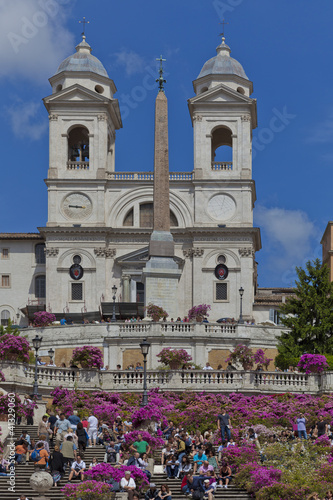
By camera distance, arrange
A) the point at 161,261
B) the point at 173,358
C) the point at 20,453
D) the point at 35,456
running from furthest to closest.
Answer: the point at 161,261, the point at 173,358, the point at 20,453, the point at 35,456

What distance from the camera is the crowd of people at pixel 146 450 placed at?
34750 mm

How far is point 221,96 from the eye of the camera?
324 feet

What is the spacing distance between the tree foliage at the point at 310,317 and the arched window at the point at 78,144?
3618 cm

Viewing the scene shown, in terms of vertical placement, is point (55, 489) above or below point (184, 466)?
below

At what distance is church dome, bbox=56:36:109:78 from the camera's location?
100 m

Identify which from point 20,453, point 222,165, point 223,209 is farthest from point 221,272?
point 20,453

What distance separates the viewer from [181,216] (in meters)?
97.3

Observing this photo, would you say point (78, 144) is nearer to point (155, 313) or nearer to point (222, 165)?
point (222, 165)

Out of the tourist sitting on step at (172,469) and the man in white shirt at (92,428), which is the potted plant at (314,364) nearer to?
the man in white shirt at (92,428)

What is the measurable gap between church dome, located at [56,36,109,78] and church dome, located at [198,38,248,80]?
8360mm

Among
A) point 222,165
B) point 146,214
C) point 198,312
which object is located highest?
point 222,165

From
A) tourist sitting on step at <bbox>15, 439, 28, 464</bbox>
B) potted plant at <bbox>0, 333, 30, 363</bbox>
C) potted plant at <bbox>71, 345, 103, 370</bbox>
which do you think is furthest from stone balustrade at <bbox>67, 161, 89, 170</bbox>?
tourist sitting on step at <bbox>15, 439, 28, 464</bbox>

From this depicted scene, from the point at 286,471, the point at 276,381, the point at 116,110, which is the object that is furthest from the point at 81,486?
the point at 116,110

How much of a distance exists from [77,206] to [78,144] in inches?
274
